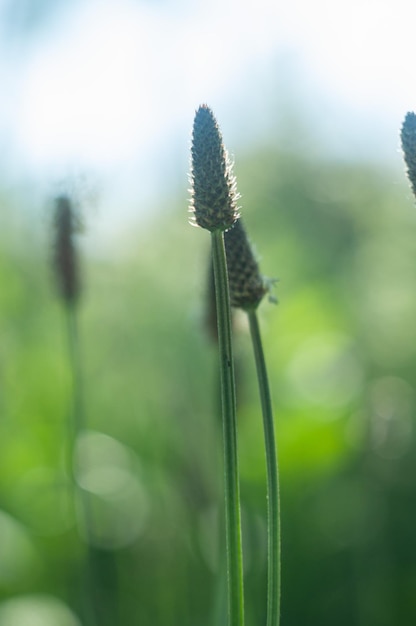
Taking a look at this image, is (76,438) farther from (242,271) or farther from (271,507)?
(271,507)

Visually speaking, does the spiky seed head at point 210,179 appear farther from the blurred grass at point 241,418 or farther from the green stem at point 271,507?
the blurred grass at point 241,418

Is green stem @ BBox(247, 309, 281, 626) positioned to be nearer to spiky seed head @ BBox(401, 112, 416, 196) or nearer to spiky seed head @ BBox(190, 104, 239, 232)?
spiky seed head @ BBox(190, 104, 239, 232)

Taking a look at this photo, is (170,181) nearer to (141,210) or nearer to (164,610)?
(141,210)

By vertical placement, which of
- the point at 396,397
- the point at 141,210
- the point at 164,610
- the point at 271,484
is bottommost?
the point at 164,610

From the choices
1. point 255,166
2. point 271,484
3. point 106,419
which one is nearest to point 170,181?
Result: point 255,166

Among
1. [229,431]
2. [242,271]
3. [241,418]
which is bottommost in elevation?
[241,418]

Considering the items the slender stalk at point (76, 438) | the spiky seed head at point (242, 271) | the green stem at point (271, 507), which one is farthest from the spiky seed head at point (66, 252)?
the green stem at point (271, 507)

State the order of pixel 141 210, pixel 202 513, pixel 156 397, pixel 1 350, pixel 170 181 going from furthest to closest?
pixel 141 210 < pixel 170 181 < pixel 156 397 < pixel 1 350 < pixel 202 513

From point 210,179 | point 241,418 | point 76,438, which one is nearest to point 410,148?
point 210,179

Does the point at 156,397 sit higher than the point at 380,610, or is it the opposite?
the point at 156,397
